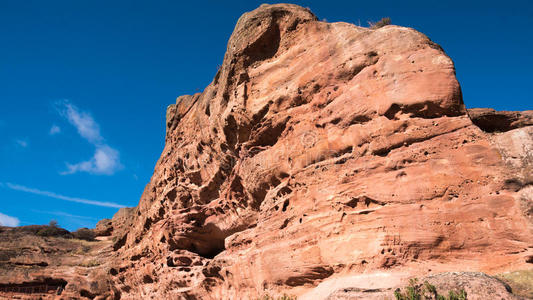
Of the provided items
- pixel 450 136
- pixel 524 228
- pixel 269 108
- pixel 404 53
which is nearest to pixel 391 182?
pixel 450 136

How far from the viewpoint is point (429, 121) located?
8406 millimetres

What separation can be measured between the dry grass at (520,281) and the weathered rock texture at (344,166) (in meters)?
0.25

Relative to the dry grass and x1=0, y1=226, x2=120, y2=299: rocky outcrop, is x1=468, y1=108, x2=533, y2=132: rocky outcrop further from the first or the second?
x1=0, y1=226, x2=120, y2=299: rocky outcrop

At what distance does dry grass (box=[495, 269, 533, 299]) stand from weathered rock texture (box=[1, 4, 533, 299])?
25cm

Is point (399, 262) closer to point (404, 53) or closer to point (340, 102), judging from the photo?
point (340, 102)

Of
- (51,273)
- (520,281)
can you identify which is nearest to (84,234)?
(51,273)

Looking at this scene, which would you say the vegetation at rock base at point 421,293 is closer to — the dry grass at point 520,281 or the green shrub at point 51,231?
the dry grass at point 520,281

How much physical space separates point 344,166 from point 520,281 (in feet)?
14.0

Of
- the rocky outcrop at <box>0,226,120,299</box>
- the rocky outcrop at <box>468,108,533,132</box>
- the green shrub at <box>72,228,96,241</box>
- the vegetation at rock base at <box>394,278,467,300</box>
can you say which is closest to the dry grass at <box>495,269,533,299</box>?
the vegetation at rock base at <box>394,278,467,300</box>

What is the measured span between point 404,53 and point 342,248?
4914 millimetres

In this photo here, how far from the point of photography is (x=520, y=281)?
6.26m

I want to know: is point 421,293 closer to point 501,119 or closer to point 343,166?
point 343,166

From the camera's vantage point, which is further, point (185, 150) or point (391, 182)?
point (185, 150)

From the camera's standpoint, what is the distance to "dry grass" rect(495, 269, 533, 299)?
19.2 ft
